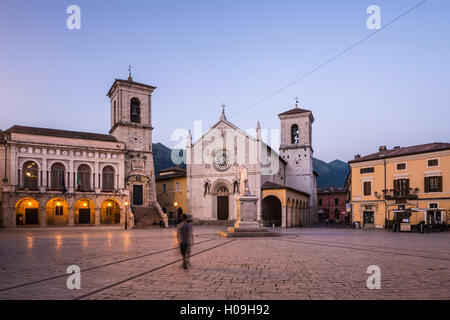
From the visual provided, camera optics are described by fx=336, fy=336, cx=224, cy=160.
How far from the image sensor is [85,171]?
36.4 m

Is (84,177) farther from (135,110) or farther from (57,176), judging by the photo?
(135,110)

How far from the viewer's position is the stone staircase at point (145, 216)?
115ft

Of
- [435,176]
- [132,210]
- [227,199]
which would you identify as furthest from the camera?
[227,199]

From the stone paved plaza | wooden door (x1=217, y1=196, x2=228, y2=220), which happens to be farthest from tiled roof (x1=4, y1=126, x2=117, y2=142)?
the stone paved plaza

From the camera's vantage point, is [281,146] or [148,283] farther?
[281,146]

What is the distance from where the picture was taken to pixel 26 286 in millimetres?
6844

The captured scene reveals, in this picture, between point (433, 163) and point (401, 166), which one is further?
point (401, 166)

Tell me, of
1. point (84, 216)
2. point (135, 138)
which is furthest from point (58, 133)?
point (84, 216)

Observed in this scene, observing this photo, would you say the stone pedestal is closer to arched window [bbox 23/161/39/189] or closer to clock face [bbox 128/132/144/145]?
arched window [bbox 23/161/39/189]

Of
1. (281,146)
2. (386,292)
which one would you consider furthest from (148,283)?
(281,146)

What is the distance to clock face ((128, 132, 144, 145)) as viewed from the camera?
132 feet

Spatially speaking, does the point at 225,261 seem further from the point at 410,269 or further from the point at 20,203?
the point at 20,203

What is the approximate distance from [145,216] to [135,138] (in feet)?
32.5
